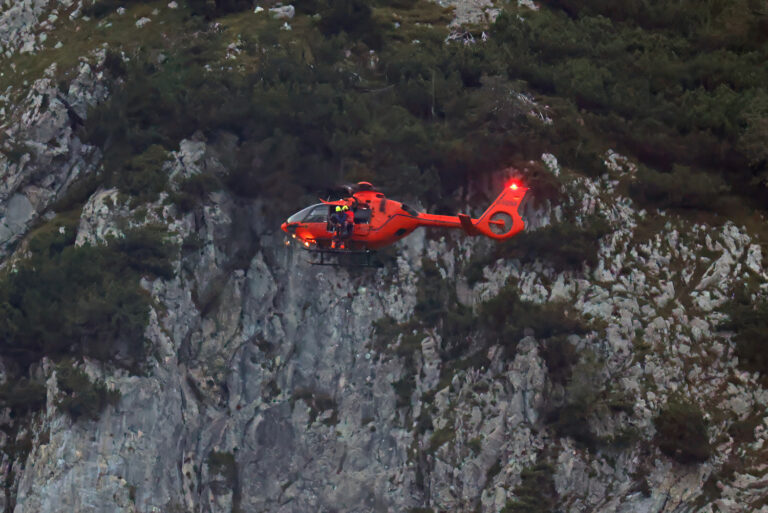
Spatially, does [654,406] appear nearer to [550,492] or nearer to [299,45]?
[550,492]

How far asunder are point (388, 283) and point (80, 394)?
15.0m

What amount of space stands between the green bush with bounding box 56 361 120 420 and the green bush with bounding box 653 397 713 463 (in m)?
23.5

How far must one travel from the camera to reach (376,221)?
4431 centimetres

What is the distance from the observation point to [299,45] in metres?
60.1

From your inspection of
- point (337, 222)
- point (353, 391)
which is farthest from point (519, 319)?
point (337, 222)

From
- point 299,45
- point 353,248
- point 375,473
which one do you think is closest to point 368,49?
point 299,45

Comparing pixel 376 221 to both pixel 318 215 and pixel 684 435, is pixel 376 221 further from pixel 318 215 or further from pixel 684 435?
pixel 684 435

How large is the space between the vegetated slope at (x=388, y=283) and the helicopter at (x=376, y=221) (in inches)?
264

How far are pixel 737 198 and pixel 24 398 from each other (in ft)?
113

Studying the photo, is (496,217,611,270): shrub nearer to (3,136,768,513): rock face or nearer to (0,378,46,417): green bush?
(3,136,768,513): rock face

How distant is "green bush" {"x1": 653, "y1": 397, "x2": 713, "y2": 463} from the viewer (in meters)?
44.7

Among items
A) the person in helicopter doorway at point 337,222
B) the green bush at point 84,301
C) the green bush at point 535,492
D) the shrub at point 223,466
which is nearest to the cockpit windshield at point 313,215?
the person in helicopter doorway at point 337,222

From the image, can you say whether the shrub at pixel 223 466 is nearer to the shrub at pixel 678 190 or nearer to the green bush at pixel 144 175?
the green bush at pixel 144 175

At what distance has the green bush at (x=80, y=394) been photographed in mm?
48125
